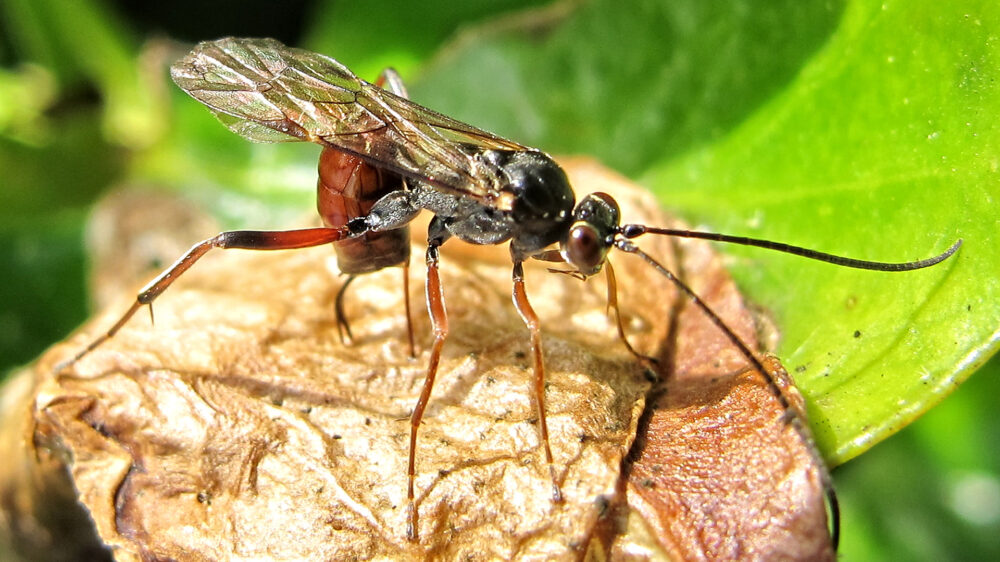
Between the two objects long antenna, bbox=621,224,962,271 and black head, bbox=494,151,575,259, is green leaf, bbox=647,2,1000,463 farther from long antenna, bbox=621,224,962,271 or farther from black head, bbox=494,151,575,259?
black head, bbox=494,151,575,259

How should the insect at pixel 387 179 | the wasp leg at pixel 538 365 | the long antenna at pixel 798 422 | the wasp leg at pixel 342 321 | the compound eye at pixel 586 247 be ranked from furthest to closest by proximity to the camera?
the wasp leg at pixel 342 321
the insect at pixel 387 179
the compound eye at pixel 586 247
the wasp leg at pixel 538 365
the long antenna at pixel 798 422

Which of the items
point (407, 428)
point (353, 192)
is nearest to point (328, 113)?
point (353, 192)

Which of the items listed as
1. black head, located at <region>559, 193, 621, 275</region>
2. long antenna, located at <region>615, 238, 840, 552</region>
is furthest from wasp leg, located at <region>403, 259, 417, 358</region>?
long antenna, located at <region>615, 238, 840, 552</region>

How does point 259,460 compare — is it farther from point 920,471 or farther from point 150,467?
point 920,471

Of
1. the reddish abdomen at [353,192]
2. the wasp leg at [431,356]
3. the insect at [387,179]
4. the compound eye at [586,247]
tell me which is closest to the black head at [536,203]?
the insect at [387,179]

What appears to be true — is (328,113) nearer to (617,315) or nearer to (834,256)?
(617,315)

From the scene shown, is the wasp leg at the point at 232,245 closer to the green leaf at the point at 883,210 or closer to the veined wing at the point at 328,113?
the veined wing at the point at 328,113
